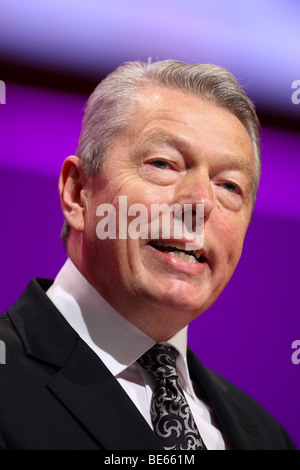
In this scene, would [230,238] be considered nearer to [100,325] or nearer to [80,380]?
[100,325]

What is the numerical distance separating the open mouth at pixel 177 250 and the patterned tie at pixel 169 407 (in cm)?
21

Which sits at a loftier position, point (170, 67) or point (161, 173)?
point (170, 67)

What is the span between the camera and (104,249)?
1.45m

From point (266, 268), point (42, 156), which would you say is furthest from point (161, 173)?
point (266, 268)

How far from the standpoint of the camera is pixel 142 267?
1.39 meters

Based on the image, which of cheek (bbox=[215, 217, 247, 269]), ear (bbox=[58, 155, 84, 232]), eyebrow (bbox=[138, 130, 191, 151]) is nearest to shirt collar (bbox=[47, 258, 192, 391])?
ear (bbox=[58, 155, 84, 232])

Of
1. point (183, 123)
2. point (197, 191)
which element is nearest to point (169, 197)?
point (197, 191)

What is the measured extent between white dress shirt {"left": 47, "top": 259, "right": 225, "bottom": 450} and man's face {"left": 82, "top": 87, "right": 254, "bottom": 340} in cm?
2

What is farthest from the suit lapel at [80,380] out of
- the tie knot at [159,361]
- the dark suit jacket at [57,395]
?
the tie knot at [159,361]

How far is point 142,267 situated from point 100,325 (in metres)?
0.16

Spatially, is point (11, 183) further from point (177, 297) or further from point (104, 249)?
point (177, 297)

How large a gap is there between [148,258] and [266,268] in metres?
0.64

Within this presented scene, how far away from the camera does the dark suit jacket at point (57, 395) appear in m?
1.20

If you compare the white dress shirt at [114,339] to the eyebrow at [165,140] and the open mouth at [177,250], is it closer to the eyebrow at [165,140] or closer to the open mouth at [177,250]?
the open mouth at [177,250]
